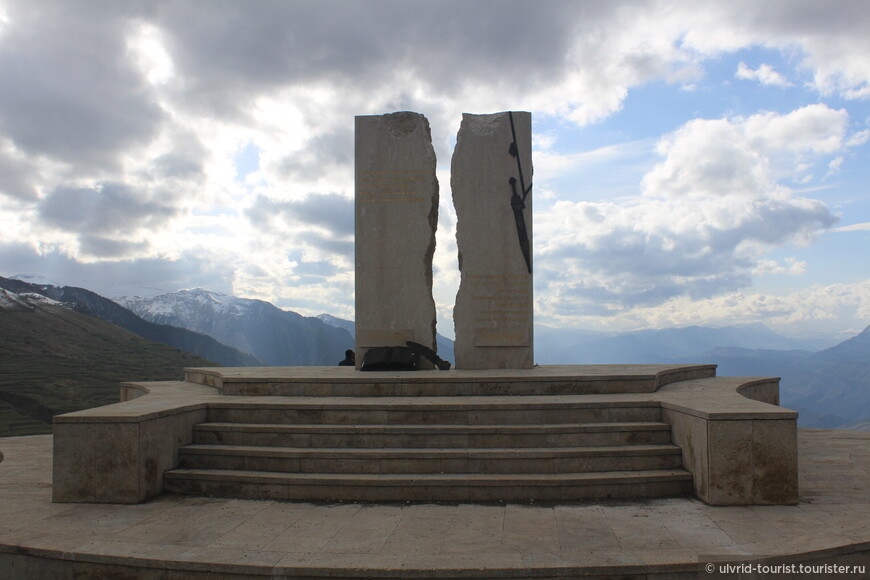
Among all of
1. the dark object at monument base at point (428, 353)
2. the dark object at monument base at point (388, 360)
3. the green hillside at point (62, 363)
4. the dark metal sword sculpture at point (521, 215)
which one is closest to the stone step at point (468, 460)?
the dark object at monument base at point (388, 360)

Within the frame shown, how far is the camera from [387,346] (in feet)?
35.3

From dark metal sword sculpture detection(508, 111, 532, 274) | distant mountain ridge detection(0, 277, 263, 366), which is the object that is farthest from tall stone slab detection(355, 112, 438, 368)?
distant mountain ridge detection(0, 277, 263, 366)

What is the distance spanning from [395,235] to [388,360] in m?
2.50

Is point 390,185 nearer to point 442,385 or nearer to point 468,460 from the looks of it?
point 442,385

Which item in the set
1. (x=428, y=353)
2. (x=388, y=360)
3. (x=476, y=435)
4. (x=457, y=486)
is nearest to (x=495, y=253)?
(x=428, y=353)

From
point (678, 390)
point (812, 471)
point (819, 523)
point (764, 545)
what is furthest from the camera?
point (678, 390)

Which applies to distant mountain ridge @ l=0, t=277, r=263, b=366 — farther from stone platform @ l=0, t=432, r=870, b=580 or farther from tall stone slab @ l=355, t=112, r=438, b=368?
stone platform @ l=0, t=432, r=870, b=580

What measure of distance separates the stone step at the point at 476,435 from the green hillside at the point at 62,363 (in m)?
53.1

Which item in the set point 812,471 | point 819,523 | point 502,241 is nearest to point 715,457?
point 819,523

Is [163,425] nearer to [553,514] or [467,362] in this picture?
[553,514]

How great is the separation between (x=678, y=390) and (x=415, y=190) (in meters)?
5.99

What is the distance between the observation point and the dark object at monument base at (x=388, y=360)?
403 inches

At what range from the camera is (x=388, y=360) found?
10.3m

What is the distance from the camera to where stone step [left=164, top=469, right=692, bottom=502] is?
611 centimetres
